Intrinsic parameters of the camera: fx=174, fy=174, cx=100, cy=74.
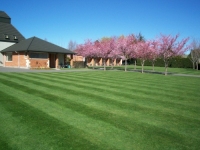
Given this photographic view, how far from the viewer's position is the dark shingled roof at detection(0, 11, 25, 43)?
39.6 metres

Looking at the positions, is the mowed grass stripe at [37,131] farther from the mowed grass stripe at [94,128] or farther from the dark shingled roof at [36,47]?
the dark shingled roof at [36,47]

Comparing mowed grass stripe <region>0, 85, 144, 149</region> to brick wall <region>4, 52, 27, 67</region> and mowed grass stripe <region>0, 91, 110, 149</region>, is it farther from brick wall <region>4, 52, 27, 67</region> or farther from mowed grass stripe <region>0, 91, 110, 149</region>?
brick wall <region>4, 52, 27, 67</region>

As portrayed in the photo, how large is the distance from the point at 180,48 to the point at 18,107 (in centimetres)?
2384

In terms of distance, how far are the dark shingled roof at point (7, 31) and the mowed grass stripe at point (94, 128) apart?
38.3m

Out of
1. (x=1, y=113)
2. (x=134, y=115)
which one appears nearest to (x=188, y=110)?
(x=134, y=115)

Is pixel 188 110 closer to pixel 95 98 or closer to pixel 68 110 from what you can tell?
pixel 95 98

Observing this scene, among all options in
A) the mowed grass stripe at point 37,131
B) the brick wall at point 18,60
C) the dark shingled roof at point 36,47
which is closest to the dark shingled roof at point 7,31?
the brick wall at point 18,60

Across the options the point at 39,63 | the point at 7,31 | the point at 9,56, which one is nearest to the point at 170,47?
the point at 39,63

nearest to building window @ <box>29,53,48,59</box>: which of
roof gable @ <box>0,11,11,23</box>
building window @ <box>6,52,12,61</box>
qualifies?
building window @ <box>6,52,12,61</box>

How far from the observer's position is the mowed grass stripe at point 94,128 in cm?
426

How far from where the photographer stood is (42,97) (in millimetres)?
8477

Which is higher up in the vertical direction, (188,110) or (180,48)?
(180,48)

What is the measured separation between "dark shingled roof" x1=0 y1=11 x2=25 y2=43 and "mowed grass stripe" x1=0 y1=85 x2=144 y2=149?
38257mm

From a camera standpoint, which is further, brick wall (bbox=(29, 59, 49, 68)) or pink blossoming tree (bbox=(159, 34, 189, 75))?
brick wall (bbox=(29, 59, 49, 68))
